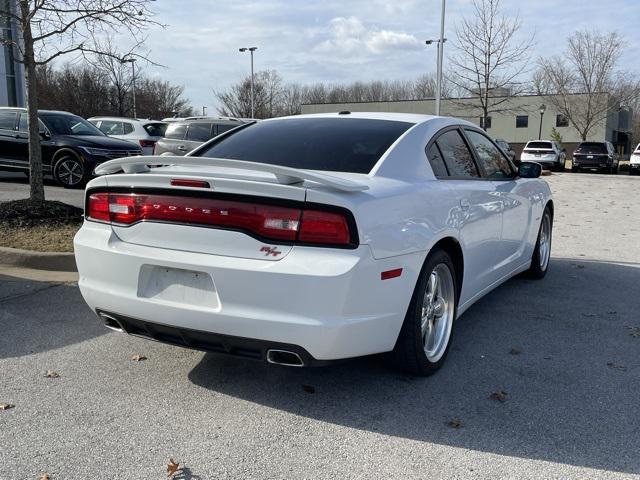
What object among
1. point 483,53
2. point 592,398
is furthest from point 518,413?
point 483,53

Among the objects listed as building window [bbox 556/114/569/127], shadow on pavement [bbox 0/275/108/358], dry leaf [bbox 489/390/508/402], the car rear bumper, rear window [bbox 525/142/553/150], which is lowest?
dry leaf [bbox 489/390/508/402]

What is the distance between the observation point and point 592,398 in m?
3.48

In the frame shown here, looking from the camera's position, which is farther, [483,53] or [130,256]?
[483,53]

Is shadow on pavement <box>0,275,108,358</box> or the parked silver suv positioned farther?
the parked silver suv

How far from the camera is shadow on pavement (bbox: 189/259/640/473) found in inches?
118

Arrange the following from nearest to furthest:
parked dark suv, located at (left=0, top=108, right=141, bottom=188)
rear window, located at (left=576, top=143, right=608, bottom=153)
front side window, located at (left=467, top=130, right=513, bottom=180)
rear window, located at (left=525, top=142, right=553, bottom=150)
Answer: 1. front side window, located at (left=467, top=130, right=513, bottom=180)
2. parked dark suv, located at (left=0, top=108, right=141, bottom=188)
3. rear window, located at (left=576, top=143, right=608, bottom=153)
4. rear window, located at (left=525, top=142, right=553, bottom=150)

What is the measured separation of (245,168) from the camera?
3062 millimetres

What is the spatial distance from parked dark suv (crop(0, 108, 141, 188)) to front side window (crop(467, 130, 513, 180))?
880cm

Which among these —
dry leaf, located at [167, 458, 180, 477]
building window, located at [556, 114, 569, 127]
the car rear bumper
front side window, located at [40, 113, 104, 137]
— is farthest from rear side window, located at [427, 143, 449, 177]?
building window, located at [556, 114, 569, 127]

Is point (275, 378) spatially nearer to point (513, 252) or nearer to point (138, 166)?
point (138, 166)

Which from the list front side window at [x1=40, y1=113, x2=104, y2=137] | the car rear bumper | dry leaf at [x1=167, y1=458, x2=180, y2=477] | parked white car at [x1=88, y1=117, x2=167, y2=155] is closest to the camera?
dry leaf at [x1=167, y1=458, x2=180, y2=477]

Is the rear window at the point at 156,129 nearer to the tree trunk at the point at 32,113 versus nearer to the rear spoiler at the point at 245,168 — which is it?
the tree trunk at the point at 32,113

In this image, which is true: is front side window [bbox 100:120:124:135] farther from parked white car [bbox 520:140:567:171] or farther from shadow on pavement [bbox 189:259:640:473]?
parked white car [bbox 520:140:567:171]

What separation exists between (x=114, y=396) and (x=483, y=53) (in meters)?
28.9
